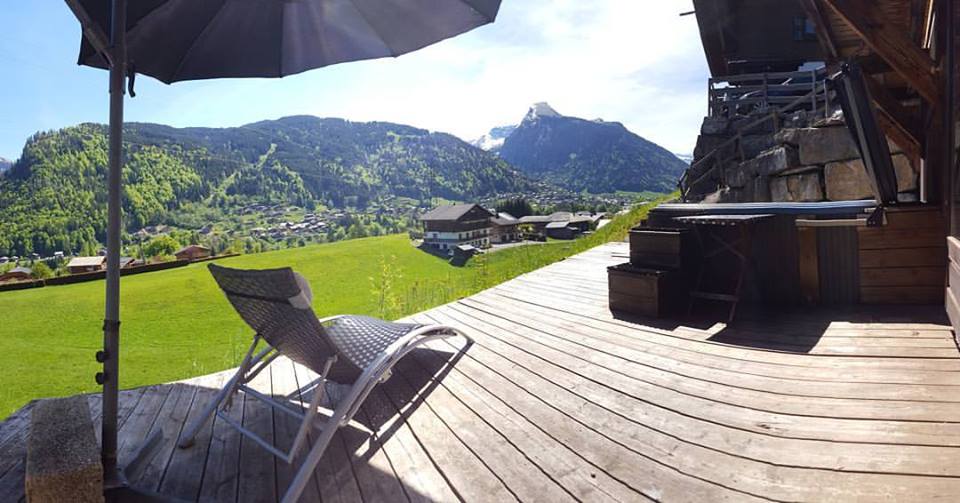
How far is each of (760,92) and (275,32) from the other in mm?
9852

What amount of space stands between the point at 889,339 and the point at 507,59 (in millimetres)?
11288

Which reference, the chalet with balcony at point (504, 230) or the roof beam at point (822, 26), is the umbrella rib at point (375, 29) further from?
the chalet with balcony at point (504, 230)

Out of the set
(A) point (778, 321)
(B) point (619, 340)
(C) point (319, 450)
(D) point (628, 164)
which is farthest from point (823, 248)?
(D) point (628, 164)

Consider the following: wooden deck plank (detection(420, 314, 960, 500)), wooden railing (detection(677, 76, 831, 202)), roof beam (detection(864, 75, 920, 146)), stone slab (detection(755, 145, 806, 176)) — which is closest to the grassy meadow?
wooden railing (detection(677, 76, 831, 202))

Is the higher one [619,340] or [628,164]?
[628,164]

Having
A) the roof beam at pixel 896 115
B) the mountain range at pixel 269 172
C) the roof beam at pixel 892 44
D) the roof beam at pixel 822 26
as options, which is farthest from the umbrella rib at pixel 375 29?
the mountain range at pixel 269 172

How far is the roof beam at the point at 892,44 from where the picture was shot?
123 inches

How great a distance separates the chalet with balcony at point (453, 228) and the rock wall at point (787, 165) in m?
34.5

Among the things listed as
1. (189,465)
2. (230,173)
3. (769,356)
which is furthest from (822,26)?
(230,173)

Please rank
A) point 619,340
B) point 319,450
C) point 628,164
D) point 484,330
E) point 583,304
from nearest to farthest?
point 319,450
point 619,340
point 484,330
point 583,304
point 628,164

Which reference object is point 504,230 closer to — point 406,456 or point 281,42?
point 281,42

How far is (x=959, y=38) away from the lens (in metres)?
2.45

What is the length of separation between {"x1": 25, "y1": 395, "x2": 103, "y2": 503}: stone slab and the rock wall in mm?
6083

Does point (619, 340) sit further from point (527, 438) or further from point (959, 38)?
point (959, 38)
